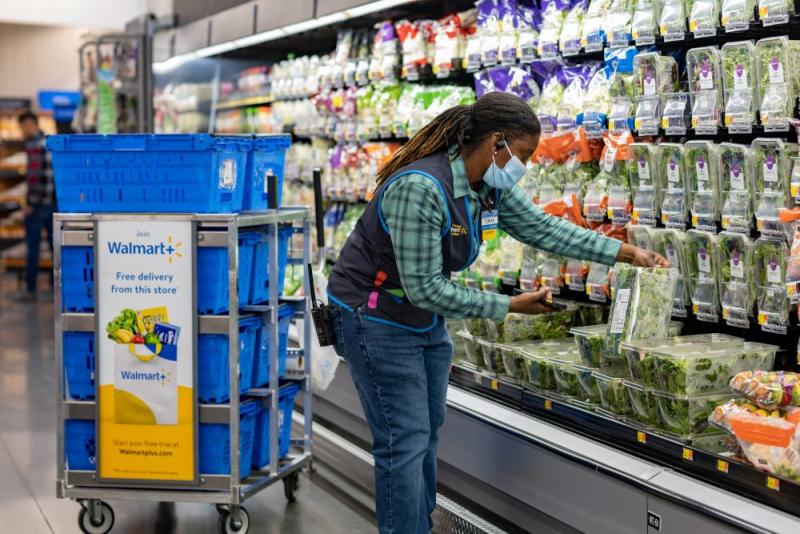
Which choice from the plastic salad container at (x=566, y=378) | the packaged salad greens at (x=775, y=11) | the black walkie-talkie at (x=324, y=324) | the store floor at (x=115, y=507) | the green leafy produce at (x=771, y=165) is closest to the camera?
the packaged salad greens at (x=775, y=11)

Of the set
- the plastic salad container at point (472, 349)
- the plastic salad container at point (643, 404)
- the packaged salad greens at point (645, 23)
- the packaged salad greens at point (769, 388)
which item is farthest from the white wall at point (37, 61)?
the packaged salad greens at point (769, 388)

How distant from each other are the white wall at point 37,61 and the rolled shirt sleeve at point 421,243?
14.8m

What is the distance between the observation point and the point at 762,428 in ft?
10.00

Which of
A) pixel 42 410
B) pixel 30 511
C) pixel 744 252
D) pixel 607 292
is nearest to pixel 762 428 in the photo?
pixel 744 252

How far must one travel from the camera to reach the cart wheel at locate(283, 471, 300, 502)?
15.5ft

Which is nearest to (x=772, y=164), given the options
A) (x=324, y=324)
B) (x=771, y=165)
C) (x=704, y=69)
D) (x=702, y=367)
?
(x=771, y=165)

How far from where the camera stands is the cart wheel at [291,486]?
186 inches

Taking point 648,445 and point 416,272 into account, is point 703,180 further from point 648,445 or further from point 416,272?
point 416,272

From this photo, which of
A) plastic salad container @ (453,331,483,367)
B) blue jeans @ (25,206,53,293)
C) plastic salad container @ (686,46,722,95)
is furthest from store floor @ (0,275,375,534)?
blue jeans @ (25,206,53,293)

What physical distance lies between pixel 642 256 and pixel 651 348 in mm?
328

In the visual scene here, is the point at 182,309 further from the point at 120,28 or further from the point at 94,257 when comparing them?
the point at 120,28

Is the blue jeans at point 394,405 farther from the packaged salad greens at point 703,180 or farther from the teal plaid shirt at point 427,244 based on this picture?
the packaged salad greens at point 703,180

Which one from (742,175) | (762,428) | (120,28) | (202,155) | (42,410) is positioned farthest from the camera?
(120,28)

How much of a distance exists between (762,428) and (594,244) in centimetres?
90
